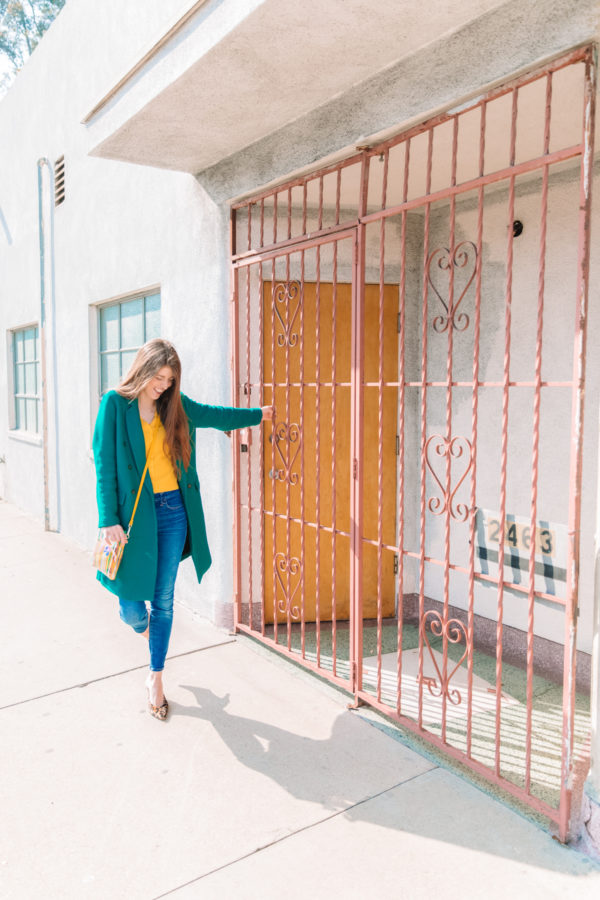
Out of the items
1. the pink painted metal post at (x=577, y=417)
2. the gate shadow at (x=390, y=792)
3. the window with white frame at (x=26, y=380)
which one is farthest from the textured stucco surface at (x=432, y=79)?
the window with white frame at (x=26, y=380)

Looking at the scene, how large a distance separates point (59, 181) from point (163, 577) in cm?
538

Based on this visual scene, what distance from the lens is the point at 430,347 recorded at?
191 inches

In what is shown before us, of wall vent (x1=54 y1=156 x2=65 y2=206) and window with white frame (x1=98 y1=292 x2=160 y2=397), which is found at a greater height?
wall vent (x1=54 y1=156 x2=65 y2=206)

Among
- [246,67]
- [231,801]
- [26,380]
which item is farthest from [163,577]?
[26,380]

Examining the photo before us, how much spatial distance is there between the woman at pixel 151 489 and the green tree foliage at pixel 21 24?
19644mm

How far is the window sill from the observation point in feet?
26.2

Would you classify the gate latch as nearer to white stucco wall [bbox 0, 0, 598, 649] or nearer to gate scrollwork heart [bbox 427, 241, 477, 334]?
white stucco wall [bbox 0, 0, 598, 649]

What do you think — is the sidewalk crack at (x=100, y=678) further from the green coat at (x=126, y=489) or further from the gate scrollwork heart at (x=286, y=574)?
the green coat at (x=126, y=489)

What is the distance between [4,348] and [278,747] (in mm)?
7596

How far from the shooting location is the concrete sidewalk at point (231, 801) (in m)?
2.31

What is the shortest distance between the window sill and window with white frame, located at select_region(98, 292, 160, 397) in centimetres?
191

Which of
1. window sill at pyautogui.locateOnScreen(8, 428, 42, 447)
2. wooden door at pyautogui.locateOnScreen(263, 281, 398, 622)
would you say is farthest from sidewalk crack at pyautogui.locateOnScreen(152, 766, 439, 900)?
window sill at pyautogui.locateOnScreen(8, 428, 42, 447)

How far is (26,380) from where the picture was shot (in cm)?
873

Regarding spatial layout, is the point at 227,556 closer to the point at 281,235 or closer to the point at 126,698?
the point at 126,698
